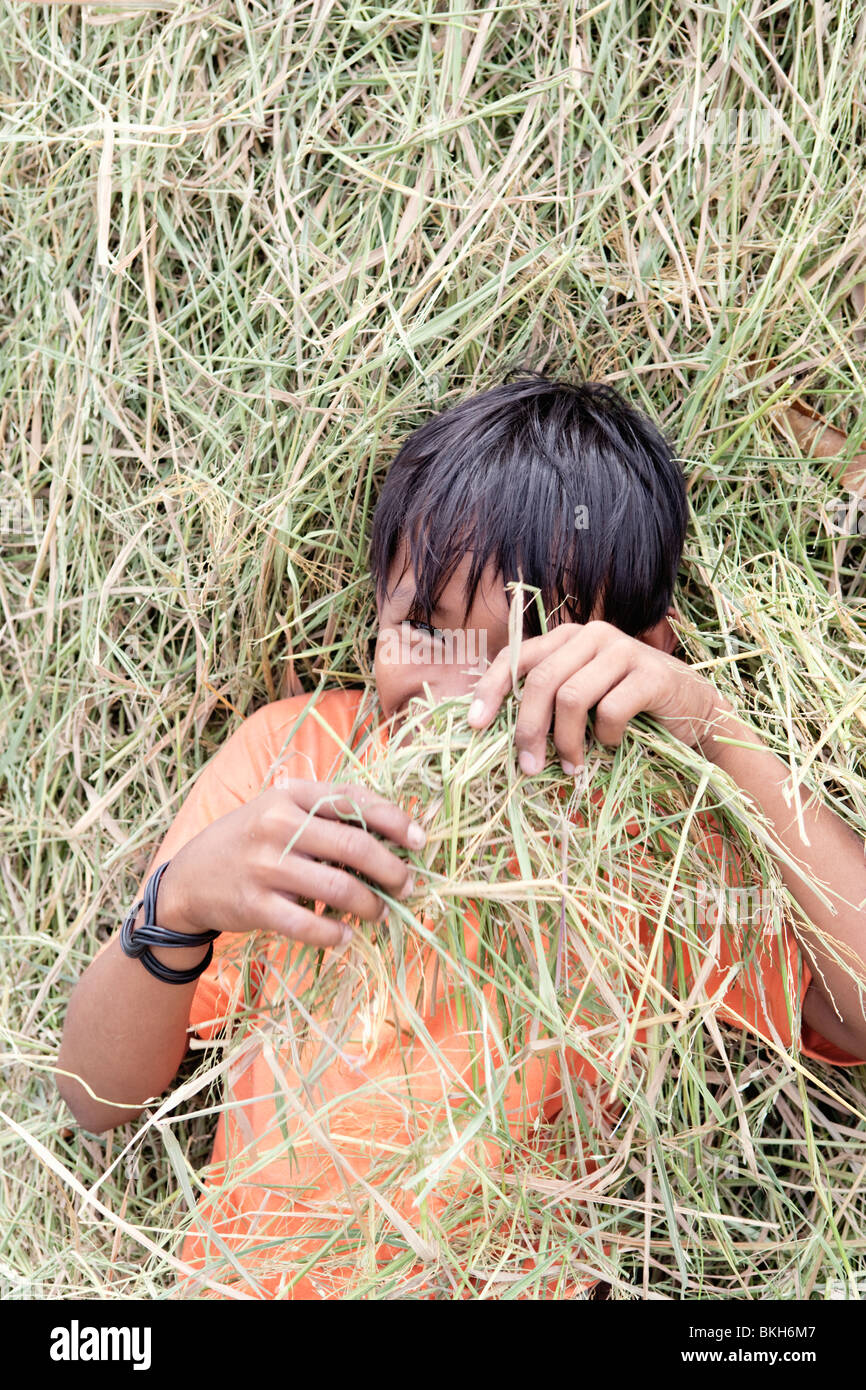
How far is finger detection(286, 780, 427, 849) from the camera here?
0.87 meters

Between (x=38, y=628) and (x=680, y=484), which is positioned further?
(x=38, y=628)

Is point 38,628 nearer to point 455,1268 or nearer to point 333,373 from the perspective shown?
point 333,373

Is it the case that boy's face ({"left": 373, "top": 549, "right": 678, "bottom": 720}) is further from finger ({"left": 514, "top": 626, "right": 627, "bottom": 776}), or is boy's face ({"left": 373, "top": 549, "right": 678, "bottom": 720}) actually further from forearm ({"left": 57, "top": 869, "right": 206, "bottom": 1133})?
forearm ({"left": 57, "top": 869, "right": 206, "bottom": 1133})

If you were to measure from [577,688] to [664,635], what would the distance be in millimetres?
324

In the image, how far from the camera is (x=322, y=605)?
1.33 metres

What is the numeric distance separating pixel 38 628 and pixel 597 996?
2.78ft

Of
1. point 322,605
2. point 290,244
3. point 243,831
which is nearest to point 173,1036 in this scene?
point 243,831

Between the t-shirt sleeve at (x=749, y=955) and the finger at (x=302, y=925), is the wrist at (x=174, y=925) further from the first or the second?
the t-shirt sleeve at (x=749, y=955)

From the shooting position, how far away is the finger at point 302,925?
90cm

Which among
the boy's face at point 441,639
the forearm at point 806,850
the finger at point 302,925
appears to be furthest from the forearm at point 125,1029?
the forearm at point 806,850

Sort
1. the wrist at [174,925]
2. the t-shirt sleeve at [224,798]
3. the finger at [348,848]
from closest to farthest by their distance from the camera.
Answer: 1. the finger at [348,848]
2. the wrist at [174,925]
3. the t-shirt sleeve at [224,798]

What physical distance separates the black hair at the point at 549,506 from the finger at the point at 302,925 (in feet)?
1.10

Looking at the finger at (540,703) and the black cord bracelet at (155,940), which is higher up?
the finger at (540,703)

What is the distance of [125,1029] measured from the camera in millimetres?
1094
